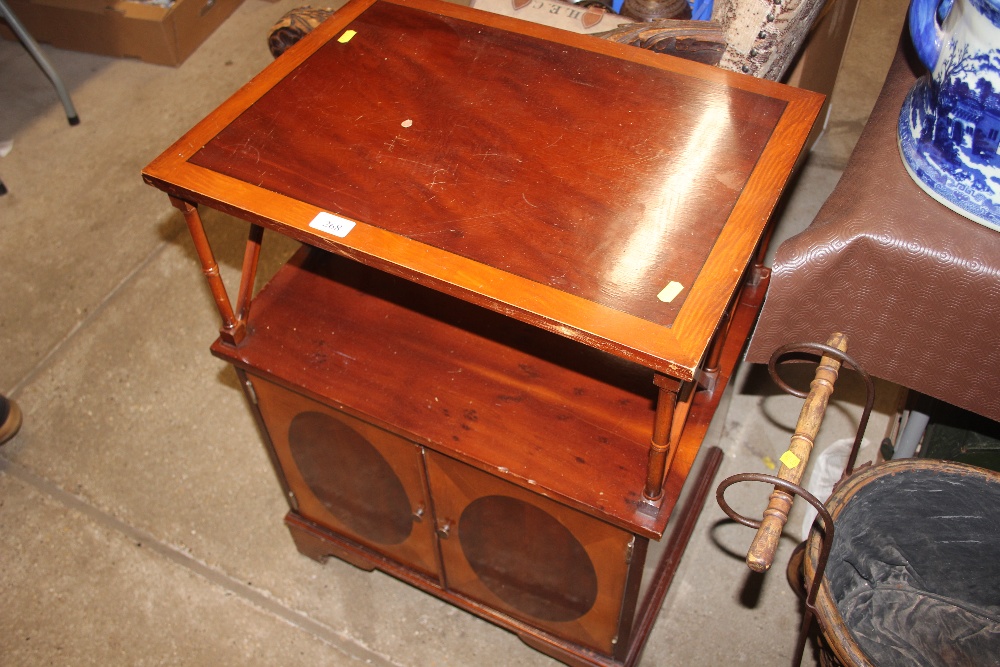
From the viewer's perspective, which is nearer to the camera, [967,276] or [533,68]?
[967,276]

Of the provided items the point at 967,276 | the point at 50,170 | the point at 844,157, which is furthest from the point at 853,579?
the point at 50,170

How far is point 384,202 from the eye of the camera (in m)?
1.11

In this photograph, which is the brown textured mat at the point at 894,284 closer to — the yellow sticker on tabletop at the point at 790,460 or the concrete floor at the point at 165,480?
the yellow sticker on tabletop at the point at 790,460

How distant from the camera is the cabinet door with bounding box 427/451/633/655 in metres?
1.29

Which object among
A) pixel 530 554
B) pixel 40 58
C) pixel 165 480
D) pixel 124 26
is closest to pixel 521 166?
pixel 530 554

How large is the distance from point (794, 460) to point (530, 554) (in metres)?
0.51

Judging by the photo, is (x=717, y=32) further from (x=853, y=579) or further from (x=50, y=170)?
(x=50, y=170)

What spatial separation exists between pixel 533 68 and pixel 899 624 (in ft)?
3.23

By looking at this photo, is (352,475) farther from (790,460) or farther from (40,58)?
(40,58)

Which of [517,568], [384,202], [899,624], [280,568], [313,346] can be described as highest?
[384,202]

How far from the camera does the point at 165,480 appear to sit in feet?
6.43

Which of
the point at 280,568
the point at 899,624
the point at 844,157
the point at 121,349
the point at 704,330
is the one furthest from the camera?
the point at 844,157

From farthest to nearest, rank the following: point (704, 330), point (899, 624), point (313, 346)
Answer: point (313, 346), point (899, 624), point (704, 330)

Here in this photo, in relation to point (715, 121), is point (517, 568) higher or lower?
lower
